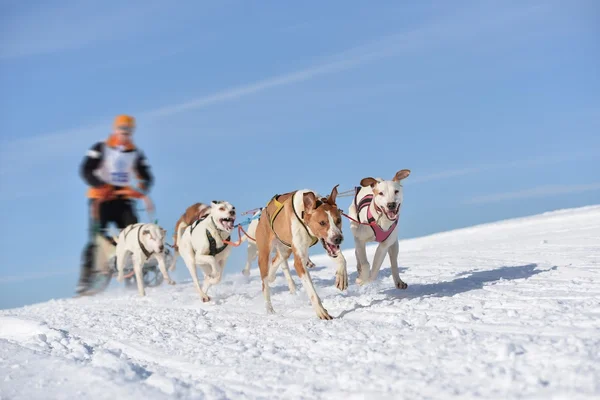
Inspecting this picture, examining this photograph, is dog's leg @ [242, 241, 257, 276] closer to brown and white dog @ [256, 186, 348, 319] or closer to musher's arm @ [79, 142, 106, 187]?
musher's arm @ [79, 142, 106, 187]

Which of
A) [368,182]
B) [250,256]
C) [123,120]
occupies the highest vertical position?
[123,120]

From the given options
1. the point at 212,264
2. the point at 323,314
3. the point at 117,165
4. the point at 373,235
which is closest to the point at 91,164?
the point at 117,165

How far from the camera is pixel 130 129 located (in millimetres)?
12281

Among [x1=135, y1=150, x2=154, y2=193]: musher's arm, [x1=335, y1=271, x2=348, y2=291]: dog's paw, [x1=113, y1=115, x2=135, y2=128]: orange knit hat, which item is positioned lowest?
[x1=335, y1=271, x2=348, y2=291]: dog's paw

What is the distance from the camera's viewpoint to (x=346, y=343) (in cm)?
545

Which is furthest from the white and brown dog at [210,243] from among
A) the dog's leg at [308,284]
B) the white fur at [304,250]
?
the dog's leg at [308,284]

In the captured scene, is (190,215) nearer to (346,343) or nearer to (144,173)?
(144,173)

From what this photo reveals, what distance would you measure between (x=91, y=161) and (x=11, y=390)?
25.3ft

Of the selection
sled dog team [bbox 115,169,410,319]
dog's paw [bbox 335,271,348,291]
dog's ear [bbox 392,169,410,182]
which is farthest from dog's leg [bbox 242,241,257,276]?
dog's paw [bbox 335,271,348,291]

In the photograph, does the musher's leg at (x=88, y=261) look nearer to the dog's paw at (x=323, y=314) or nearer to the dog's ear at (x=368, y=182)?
the dog's ear at (x=368, y=182)

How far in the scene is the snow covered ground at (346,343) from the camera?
421 cm

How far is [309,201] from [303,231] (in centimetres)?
39

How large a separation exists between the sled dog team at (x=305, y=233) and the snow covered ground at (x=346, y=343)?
1.29 ft

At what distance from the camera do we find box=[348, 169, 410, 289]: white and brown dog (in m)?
7.71
